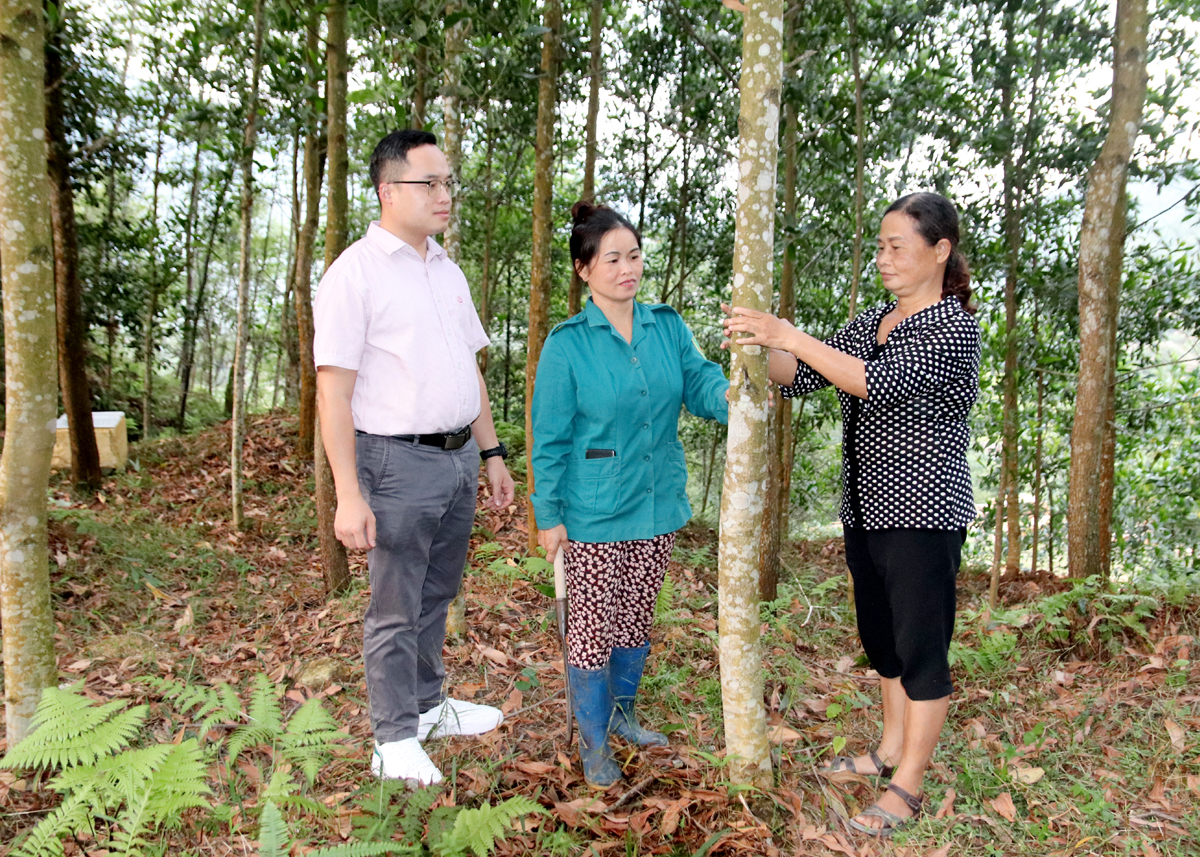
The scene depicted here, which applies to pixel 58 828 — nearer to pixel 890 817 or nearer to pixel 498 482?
pixel 498 482

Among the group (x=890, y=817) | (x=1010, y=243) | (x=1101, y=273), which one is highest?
(x=1010, y=243)

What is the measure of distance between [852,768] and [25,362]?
360cm

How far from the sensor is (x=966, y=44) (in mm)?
7203

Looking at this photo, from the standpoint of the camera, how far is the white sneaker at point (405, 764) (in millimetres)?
2900

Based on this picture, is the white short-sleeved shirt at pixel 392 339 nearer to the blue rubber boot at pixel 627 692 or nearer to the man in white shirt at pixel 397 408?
the man in white shirt at pixel 397 408

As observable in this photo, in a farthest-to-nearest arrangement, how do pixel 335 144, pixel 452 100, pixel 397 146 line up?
1. pixel 335 144
2. pixel 452 100
3. pixel 397 146

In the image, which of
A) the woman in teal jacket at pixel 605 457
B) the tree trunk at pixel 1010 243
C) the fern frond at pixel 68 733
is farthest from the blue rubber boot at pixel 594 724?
the tree trunk at pixel 1010 243

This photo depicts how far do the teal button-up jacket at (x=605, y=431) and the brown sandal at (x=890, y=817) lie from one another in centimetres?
124

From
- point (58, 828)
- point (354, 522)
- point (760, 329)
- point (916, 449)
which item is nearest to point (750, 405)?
point (760, 329)

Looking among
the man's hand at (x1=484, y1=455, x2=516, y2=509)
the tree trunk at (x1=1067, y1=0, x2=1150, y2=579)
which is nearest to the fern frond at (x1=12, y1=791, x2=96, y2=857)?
the man's hand at (x1=484, y1=455, x2=516, y2=509)

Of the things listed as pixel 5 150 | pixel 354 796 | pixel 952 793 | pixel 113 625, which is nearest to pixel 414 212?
pixel 5 150

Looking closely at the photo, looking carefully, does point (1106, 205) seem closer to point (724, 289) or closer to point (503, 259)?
point (724, 289)

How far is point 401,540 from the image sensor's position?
289cm

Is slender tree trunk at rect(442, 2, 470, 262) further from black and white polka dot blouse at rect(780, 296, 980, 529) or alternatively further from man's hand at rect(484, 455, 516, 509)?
black and white polka dot blouse at rect(780, 296, 980, 529)
